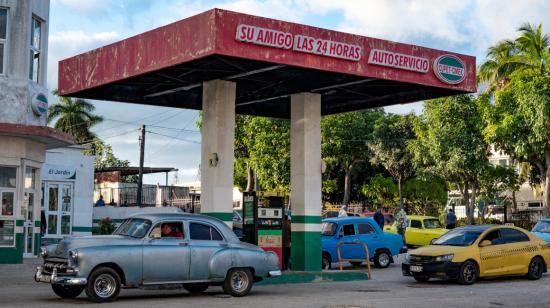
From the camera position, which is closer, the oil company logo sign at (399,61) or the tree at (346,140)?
the oil company logo sign at (399,61)

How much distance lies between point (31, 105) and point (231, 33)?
32.7 ft

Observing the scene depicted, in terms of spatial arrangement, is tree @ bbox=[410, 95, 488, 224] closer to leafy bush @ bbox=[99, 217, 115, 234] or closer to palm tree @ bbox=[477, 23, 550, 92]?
palm tree @ bbox=[477, 23, 550, 92]

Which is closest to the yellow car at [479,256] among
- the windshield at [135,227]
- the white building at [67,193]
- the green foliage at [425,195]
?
the windshield at [135,227]

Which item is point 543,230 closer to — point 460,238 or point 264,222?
point 460,238

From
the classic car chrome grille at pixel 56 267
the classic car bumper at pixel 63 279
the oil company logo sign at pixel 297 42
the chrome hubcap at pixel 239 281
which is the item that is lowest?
the chrome hubcap at pixel 239 281

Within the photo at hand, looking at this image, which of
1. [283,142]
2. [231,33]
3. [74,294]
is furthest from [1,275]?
[283,142]

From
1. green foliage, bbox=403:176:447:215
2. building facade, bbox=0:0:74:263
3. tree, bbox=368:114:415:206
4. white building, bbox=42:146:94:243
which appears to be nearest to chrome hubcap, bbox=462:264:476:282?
building facade, bbox=0:0:74:263

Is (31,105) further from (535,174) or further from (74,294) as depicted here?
(535,174)

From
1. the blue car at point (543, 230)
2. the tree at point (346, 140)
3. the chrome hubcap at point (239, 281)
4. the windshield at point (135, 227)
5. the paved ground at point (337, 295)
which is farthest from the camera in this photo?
the tree at point (346, 140)

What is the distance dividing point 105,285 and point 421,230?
21.2 meters

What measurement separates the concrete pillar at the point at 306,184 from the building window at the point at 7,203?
353 inches

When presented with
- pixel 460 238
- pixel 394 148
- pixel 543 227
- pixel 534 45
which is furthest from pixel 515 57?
pixel 460 238

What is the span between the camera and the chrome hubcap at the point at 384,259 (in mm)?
24903

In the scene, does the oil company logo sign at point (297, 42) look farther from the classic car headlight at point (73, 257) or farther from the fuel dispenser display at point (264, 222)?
the classic car headlight at point (73, 257)
